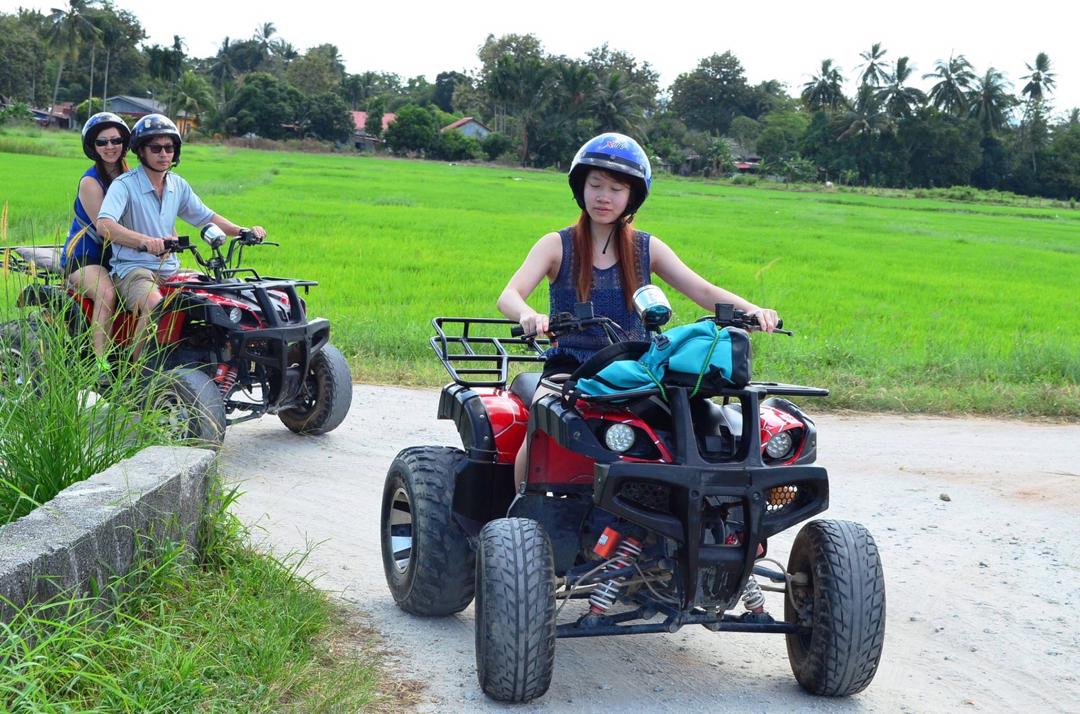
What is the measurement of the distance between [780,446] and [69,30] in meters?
94.9

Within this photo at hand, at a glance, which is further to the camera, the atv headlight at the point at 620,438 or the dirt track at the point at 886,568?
the dirt track at the point at 886,568

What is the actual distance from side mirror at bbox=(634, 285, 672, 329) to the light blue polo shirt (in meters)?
3.98

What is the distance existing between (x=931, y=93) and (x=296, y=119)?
48.4 m

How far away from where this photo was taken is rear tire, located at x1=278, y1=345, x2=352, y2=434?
25.1 feet

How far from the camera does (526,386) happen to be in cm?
461

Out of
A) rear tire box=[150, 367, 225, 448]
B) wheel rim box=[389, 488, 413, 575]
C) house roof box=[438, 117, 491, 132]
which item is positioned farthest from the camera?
house roof box=[438, 117, 491, 132]

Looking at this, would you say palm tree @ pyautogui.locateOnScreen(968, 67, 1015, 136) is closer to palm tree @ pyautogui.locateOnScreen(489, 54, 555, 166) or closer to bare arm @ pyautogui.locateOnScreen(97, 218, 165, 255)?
palm tree @ pyautogui.locateOnScreen(489, 54, 555, 166)

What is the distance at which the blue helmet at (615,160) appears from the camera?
4324 millimetres

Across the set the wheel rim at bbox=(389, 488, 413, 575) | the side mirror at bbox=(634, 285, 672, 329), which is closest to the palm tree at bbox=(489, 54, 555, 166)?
the wheel rim at bbox=(389, 488, 413, 575)

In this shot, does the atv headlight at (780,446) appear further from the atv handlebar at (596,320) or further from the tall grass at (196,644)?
the tall grass at (196,644)

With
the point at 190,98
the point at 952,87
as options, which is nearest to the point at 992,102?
the point at 952,87

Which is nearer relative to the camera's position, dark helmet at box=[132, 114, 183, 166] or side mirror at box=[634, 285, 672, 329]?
side mirror at box=[634, 285, 672, 329]

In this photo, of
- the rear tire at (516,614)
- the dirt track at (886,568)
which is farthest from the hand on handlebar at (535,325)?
the dirt track at (886,568)

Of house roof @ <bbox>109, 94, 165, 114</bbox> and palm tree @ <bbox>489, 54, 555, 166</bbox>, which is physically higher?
palm tree @ <bbox>489, 54, 555, 166</bbox>
